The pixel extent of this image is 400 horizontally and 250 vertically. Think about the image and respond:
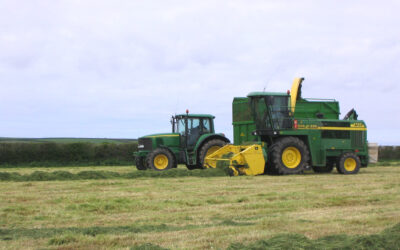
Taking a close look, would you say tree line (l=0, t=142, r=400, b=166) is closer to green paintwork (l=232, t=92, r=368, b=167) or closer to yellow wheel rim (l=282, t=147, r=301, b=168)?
green paintwork (l=232, t=92, r=368, b=167)

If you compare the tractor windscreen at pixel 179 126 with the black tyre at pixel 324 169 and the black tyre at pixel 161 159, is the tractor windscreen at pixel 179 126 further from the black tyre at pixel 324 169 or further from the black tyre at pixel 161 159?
the black tyre at pixel 324 169

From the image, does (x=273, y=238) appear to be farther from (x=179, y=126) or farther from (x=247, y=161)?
(x=179, y=126)

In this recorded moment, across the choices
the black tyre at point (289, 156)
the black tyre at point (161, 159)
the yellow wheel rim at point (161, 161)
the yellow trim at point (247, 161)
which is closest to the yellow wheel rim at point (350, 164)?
the black tyre at point (289, 156)

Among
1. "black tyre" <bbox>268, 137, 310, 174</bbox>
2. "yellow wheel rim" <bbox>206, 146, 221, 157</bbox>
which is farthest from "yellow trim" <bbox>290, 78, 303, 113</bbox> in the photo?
"yellow wheel rim" <bbox>206, 146, 221, 157</bbox>

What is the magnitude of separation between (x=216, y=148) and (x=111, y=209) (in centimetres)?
935

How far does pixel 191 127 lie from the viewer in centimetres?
1766

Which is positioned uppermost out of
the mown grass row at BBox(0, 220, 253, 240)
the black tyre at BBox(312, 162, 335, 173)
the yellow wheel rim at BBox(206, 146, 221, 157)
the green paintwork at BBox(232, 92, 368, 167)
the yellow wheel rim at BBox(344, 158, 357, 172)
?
the green paintwork at BBox(232, 92, 368, 167)

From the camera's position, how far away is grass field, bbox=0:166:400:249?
5617mm

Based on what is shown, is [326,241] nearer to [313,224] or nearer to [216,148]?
[313,224]

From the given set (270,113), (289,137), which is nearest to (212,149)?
(270,113)

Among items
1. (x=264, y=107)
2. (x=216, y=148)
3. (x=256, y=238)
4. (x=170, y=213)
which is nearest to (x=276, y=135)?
(x=264, y=107)

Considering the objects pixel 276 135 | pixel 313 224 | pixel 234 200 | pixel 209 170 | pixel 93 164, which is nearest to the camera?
pixel 313 224

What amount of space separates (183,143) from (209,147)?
1112 mm

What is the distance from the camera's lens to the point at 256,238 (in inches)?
223
